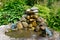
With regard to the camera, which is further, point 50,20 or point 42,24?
point 50,20

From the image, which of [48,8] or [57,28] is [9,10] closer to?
[48,8]

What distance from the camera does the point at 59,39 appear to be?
296 inches

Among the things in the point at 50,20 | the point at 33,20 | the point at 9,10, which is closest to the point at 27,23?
the point at 33,20

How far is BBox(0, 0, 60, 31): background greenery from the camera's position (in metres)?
8.77

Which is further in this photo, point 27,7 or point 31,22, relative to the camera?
point 27,7

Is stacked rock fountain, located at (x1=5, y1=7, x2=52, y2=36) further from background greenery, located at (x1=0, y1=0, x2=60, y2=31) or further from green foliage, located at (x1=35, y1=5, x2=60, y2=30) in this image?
background greenery, located at (x1=0, y1=0, x2=60, y2=31)

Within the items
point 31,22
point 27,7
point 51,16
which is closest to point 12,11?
point 27,7

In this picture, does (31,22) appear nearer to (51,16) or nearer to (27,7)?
(51,16)

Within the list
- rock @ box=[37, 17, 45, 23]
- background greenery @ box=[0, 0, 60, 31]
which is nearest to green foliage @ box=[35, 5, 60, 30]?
background greenery @ box=[0, 0, 60, 31]

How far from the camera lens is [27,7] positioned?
31.4 ft

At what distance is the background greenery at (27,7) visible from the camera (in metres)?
8.77

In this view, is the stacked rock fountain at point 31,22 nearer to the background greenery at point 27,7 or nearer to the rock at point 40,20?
the rock at point 40,20

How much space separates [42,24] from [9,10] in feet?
7.56

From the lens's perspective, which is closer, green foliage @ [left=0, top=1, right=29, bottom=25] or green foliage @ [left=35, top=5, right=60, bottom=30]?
green foliage @ [left=35, top=5, right=60, bottom=30]
